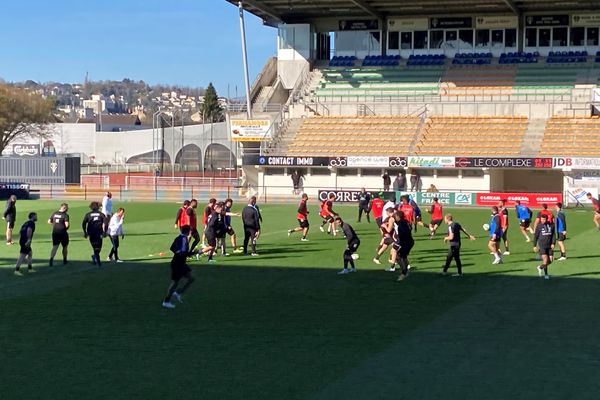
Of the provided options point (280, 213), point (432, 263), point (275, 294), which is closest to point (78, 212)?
point (280, 213)

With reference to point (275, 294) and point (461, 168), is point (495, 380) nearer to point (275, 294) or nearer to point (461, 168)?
point (275, 294)

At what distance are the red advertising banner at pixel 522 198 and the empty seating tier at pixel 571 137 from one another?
4711mm

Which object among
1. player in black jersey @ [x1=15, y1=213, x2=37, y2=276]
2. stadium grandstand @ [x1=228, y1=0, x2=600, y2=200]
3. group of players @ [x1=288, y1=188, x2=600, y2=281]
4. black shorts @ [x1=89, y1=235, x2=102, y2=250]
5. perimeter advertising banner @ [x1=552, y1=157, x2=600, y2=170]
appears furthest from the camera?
stadium grandstand @ [x1=228, y1=0, x2=600, y2=200]

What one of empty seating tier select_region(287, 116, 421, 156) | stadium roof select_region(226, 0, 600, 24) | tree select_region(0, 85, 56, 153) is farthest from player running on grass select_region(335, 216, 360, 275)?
tree select_region(0, 85, 56, 153)

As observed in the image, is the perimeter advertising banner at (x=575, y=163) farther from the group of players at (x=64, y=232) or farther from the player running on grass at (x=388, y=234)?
the group of players at (x=64, y=232)

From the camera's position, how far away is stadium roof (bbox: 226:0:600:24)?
6234 cm

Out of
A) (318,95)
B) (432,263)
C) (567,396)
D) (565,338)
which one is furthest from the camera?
(318,95)

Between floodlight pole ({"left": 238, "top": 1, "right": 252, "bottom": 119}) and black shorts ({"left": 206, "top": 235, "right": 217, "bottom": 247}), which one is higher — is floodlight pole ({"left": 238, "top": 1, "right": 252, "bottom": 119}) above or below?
above

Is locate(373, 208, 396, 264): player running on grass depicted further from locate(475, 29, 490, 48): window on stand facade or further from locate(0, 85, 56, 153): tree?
locate(0, 85, 56, 153): tree

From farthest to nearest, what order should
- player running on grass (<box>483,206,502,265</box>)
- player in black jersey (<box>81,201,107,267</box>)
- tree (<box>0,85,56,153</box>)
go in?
tree (<box>0,85,56,153</box>) < player running on grass (<box>483,206,502,265</box>) < player in black jersey (<box>81,201,107,267</box>)

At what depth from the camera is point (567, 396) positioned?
39.8 ft

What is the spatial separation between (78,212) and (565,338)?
113 feet

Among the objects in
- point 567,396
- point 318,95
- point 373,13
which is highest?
point 373,13

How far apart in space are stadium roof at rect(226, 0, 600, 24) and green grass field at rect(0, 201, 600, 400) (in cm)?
3743
